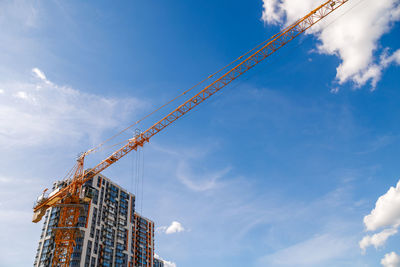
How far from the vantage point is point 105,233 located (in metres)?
85.8

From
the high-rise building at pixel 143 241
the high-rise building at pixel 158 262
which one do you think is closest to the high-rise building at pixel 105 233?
the high-rise building at pixel 143 241

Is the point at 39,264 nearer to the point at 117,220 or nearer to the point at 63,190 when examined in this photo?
A: the point at 117,220

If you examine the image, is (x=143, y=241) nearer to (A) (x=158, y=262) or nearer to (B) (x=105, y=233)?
(B) (x=105, y=233)

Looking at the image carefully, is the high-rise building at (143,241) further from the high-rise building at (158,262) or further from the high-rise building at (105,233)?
the high-rise building at (158,262)

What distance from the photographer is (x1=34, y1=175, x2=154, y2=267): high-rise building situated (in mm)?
77688

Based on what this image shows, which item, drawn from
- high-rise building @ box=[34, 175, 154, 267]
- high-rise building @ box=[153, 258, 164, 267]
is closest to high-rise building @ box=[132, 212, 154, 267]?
high-rise building @ box=[34, 175, 154, 267]

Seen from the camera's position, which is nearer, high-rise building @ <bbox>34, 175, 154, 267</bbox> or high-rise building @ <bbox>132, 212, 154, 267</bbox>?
high-rise building @ <bbox>34, 175, 154, 267</bbox>

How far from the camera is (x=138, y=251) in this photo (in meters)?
103

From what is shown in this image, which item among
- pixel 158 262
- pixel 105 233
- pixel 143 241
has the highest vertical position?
pixel 143 241

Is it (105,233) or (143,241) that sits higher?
(143,241)

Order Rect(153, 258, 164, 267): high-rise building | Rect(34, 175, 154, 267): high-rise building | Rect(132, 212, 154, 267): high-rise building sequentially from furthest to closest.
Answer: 1. Rect(153, 258, 164, 267): high-rise building
2. Rect(132, 212, 154, 267): high-rise building
3. Rect(34, 175, 154, 267): high-rise building

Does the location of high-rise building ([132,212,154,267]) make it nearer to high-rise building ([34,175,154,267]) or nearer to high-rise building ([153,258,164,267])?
high-rise building ([34,175,154,267])

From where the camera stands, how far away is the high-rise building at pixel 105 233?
3059 inches

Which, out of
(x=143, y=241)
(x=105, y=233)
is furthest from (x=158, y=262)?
(x=105, y=233)
